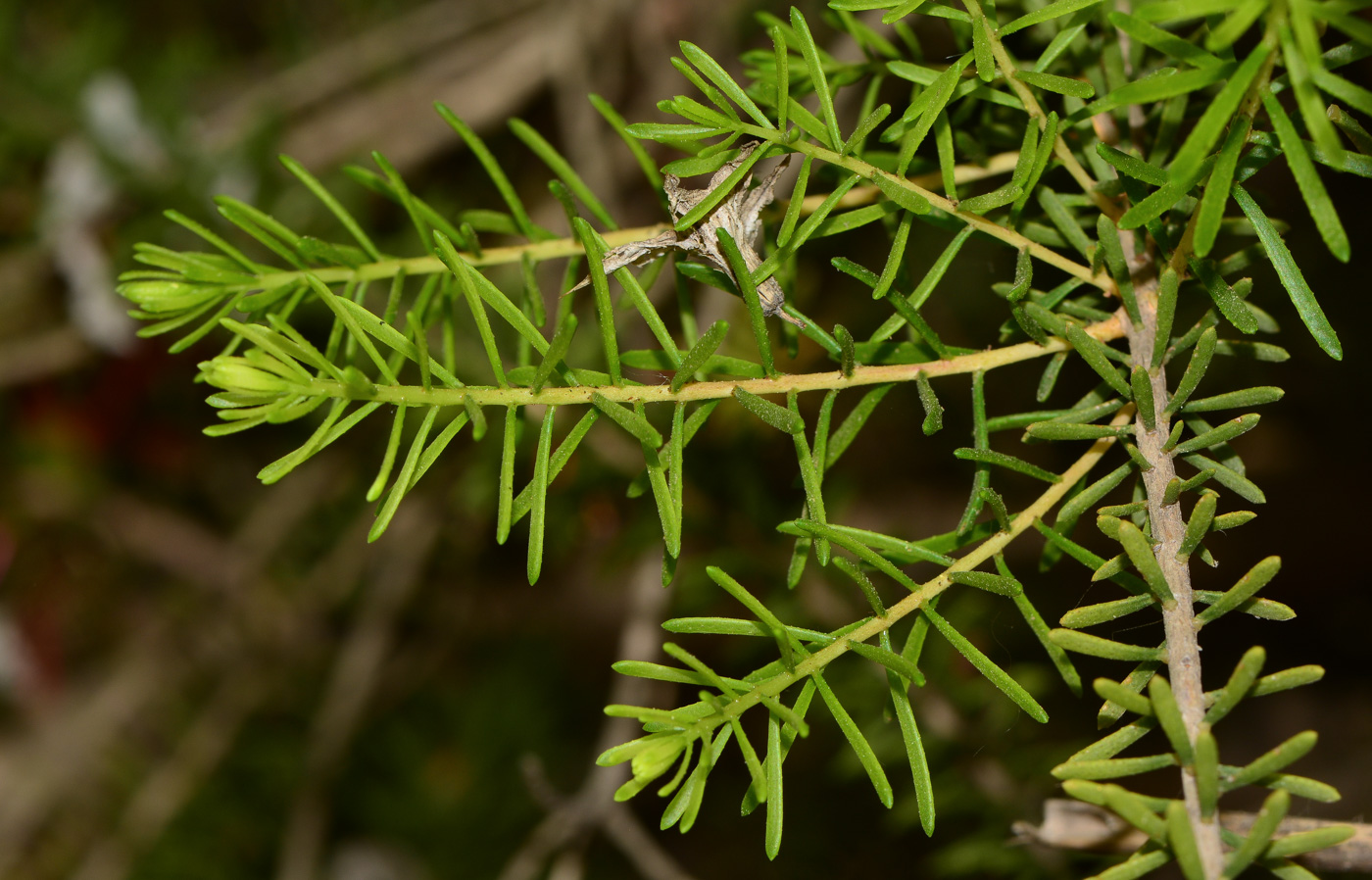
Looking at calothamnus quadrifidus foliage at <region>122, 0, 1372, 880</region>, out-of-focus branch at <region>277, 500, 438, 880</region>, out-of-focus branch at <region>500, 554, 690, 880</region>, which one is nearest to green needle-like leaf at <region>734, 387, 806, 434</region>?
calothamnus quadrifidus foliage at <region>122, 0, 1372, 880</region>

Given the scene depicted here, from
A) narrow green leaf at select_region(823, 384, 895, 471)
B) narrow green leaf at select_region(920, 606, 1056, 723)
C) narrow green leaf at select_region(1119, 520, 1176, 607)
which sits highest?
narrow green leaf at select_region(823, 384, 895, 471)

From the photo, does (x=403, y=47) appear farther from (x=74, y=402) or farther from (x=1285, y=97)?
(x=1285, y=97)

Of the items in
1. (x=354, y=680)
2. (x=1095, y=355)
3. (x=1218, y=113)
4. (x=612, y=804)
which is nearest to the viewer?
(x=1218, y=113)

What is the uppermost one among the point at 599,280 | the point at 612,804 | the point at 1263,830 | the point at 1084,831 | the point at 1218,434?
the point at 599,280

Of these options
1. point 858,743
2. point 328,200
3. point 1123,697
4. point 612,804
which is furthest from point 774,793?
point 612,804

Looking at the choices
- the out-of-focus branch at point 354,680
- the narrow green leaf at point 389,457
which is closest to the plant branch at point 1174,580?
the narrow green leaf at point 389,457

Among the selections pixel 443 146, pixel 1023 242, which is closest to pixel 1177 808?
pixel 1023 242

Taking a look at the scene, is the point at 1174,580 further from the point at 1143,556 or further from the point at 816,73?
the point at 816,73

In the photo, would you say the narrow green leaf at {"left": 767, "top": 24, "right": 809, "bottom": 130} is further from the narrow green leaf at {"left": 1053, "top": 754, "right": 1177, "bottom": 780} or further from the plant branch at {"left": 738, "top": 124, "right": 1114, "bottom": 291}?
the narrow green leaf at {"left": 1053, "top": 754, "right": 1177, "bottom": 780}

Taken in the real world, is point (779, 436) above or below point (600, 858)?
above
